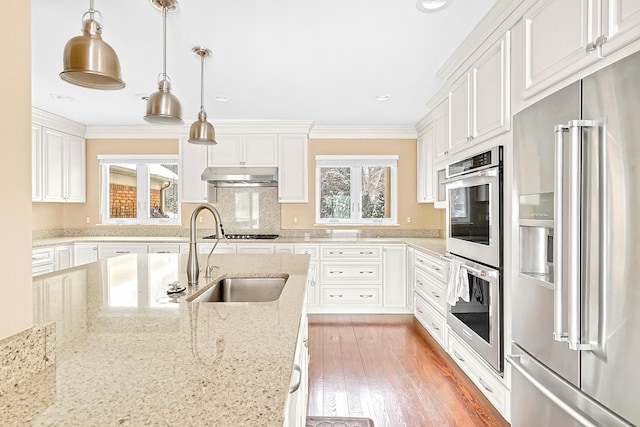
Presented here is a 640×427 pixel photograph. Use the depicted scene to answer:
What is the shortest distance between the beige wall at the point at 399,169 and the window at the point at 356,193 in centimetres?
10

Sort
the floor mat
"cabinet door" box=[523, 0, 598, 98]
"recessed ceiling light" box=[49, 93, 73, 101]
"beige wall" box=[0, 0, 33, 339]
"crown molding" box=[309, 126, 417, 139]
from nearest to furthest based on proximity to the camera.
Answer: "beige wall" box=[0, 0, 33, 339] → "cabinet door" box=[523, 0, 598, 98] → the floor mat → "recessed ceiling light" box=[49, 93, 73, 101] → "crown molding" box=[309, 126, 417, 139]

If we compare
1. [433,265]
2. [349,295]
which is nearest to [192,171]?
[349,295]

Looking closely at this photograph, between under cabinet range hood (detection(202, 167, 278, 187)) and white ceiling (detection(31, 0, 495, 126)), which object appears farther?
under cabinet range hood (detection(202, 167, 278, 187))

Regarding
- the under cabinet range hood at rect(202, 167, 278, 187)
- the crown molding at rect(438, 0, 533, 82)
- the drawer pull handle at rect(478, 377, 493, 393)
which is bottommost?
the drawer pull handle at rect(478, 377, 493, 393)

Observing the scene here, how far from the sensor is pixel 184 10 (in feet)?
6.88

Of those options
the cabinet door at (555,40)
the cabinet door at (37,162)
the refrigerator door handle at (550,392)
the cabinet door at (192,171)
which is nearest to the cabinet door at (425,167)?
the cabinet door at (555,40)

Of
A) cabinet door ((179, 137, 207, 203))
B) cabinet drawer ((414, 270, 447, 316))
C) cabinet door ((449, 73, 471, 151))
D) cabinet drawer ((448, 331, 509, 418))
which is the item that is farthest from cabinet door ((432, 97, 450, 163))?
cabinet door ((179, 137, 207, 203))

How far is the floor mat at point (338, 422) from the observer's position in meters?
2.09

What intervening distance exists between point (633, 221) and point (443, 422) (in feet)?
5.37

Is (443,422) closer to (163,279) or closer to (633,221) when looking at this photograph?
(633,221)

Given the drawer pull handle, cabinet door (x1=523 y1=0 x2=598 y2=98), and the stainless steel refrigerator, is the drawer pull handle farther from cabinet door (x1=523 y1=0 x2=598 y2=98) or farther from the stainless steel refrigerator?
cabinet door (x1=523 y1=0 x2=598 y2=98)

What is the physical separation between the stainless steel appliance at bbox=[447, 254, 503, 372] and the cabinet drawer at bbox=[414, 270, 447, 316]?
0.42m

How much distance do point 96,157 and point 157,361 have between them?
5.21 m

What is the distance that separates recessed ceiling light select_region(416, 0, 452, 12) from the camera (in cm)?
200
